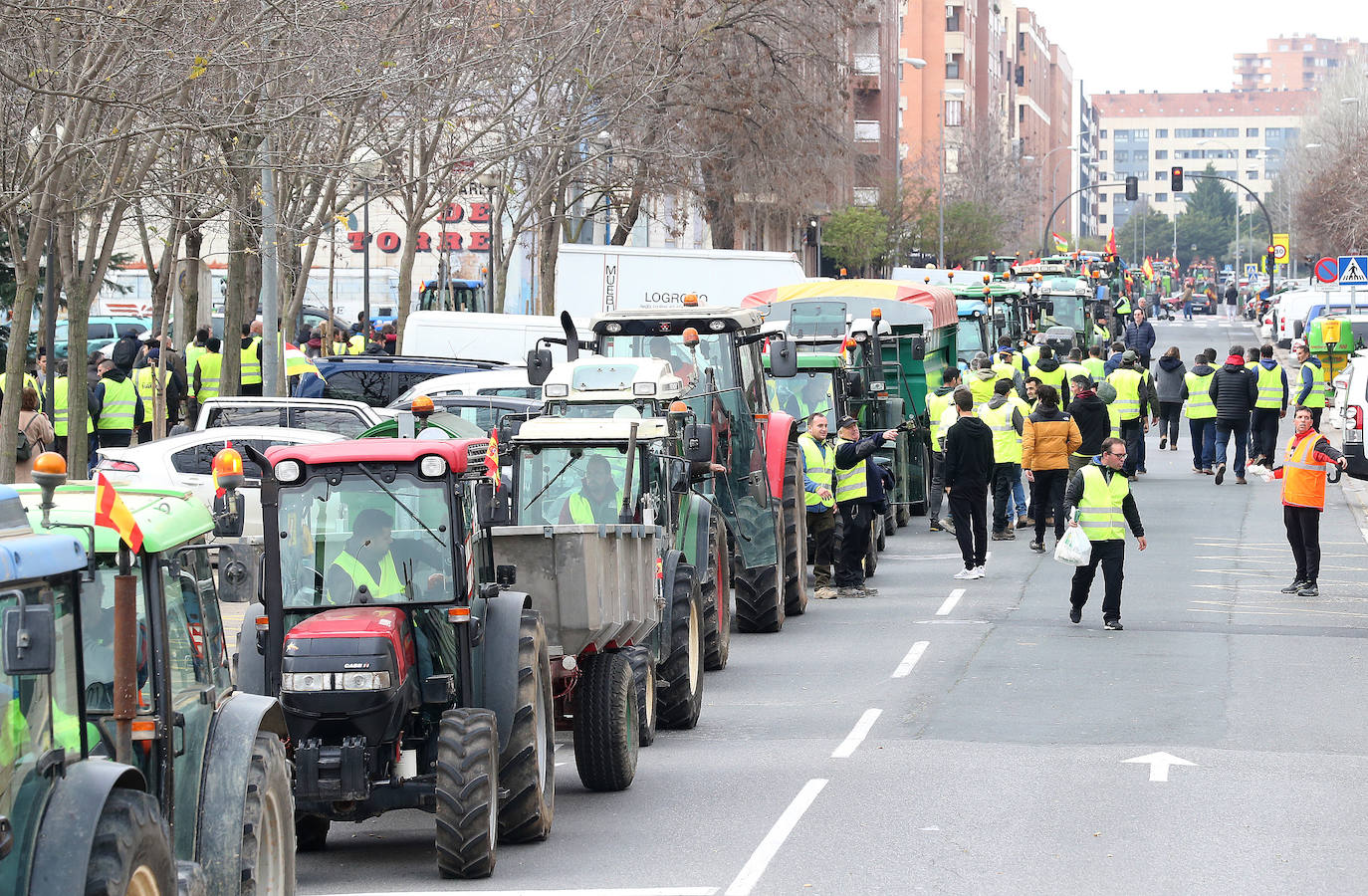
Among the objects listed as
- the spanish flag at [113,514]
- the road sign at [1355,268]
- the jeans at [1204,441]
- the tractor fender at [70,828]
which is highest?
the road sign at [1355,268]

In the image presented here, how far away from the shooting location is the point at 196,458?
19.1 metres

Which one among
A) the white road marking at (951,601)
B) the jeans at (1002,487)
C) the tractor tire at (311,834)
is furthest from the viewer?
the jeans at (1002,487)

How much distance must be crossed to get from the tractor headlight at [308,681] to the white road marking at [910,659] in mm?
6692

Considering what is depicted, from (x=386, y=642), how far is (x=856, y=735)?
4542mm

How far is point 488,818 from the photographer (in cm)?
867

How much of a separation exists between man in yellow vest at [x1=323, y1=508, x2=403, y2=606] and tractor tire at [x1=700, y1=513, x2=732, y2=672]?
554 centimetres

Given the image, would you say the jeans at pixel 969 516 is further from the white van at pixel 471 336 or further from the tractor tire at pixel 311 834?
the white van at pixel 471 336

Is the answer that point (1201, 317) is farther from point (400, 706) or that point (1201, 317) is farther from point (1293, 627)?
point (400, 706)

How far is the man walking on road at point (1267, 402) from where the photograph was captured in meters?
27.2

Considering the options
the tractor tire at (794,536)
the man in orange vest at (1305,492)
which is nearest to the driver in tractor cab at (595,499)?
the tractor tire at (794,536)

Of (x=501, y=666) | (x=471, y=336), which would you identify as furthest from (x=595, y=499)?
(x=471, y=336)

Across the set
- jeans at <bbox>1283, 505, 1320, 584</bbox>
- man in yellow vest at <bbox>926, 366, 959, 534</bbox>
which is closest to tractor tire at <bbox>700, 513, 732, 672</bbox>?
jeans at <bbox>1283, 505, 1320, 584</bbox>

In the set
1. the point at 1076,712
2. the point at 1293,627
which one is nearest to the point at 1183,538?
the point at 1293,627

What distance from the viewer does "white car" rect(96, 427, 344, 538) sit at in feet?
61.5
